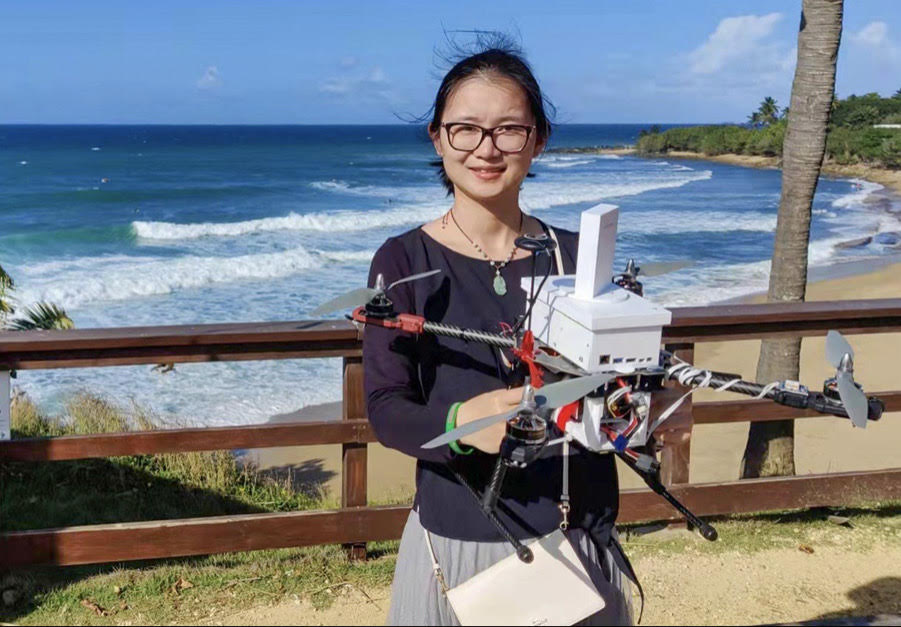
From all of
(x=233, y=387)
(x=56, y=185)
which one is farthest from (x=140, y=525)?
Result: (x=56, y=185)

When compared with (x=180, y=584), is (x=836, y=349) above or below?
above

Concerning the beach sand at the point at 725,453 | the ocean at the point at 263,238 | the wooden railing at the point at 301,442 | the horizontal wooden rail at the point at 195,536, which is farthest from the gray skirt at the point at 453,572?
the beach sand at the point at 725,453

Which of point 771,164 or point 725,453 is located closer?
point 725,453

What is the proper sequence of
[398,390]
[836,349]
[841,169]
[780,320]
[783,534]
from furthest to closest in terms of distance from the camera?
[841,169] → [783,534] → [780,320] → [398,390] → [836,349]

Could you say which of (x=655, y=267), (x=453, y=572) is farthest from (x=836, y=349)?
(x=453, y=572)

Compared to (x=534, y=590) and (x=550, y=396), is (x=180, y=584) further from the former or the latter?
(x=550, y=396)

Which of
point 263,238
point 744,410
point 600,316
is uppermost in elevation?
point 600,316
